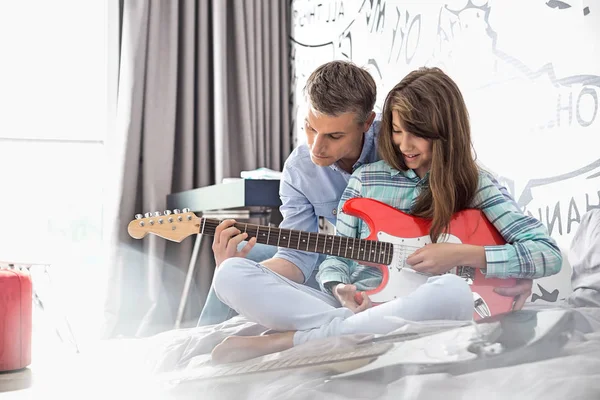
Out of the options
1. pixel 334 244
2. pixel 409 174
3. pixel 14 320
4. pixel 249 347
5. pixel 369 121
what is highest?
pixel 369 121

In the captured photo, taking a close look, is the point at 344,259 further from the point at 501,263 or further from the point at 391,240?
the point at 501,263

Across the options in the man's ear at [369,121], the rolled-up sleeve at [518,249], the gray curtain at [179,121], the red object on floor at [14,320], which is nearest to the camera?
the rolled-up sleeve at [518,249]

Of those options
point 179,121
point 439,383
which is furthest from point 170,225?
point 179,121

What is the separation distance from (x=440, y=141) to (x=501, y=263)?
0.25m

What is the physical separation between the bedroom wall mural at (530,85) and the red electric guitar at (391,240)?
19 cm

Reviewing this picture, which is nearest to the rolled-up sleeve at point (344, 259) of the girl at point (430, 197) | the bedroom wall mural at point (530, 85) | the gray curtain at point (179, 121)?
the girl at point (430, 197)

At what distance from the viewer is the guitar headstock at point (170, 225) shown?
51.4 inches

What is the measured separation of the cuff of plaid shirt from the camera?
1.17 m

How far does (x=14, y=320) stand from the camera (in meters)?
1.53

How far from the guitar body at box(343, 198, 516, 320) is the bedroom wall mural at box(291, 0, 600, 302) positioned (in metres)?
0.17

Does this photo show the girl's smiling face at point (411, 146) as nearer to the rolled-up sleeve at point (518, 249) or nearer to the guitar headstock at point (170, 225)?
the rolled-up sleeve at point (518, 249)

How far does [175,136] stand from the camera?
272cm

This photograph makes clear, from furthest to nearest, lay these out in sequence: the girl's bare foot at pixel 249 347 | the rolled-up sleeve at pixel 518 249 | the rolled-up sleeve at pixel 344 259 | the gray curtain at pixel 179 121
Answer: the gray curtain at pixel 179 121, the rolled-up sleeve at pixel 344 259, the rolled-up sleeve at pixel 518 249, the girl's bare foot at pixel 249 347

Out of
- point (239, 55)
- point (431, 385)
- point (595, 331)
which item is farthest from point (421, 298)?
point (239, 55)
